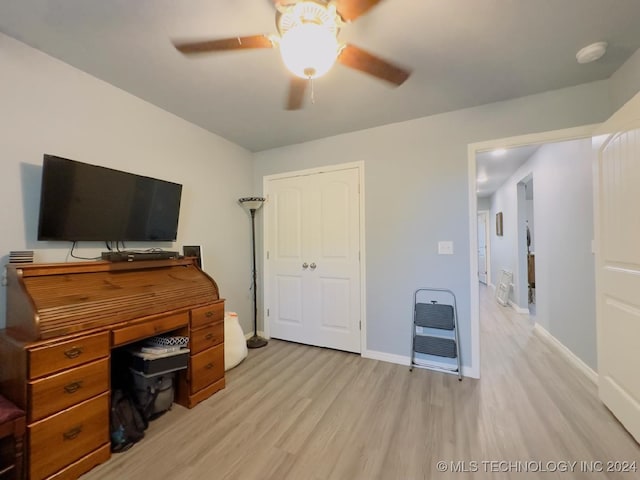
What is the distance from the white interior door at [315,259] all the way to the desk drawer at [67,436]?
198cm

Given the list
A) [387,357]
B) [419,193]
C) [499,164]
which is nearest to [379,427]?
[387,357]

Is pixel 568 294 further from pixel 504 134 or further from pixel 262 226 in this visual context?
pixel 262 226

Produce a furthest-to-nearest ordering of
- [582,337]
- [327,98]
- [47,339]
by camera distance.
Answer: [582,337]
[327,98]
[47,339]

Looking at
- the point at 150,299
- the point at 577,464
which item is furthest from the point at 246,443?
the point at 577,464

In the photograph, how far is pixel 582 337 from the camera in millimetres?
2516

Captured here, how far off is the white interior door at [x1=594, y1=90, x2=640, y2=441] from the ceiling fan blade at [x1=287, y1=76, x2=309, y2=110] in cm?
201

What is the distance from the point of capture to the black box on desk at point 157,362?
174 cm

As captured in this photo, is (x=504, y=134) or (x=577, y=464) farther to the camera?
(x=504, y=134)

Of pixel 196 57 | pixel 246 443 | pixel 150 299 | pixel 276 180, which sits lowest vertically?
pixel 246 443

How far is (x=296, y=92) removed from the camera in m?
2.12

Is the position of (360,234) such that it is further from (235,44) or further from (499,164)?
(499,164)

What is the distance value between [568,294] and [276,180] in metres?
3.43

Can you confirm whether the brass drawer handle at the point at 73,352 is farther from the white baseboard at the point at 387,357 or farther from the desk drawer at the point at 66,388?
the white baseboard at the point at 387,357

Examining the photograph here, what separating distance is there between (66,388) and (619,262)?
10.6 feet
